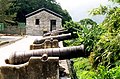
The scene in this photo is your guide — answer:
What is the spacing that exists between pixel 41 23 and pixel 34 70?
32898 millimetres

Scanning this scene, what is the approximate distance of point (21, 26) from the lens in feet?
149

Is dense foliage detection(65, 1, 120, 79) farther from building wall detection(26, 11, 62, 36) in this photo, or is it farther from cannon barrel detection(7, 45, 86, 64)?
building wall detection(26, 11, 62, 36)

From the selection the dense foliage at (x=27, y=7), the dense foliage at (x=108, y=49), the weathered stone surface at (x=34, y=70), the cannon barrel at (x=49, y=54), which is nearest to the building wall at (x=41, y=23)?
the dense foliage at (x=27, y=7)

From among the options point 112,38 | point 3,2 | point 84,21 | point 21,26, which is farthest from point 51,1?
point 112,38

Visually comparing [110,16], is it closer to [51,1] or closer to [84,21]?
[84,21]

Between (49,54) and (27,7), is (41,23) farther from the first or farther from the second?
(49,54)

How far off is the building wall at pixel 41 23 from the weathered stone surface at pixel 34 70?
31.8 meters

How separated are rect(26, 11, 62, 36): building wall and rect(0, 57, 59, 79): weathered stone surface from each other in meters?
31.8

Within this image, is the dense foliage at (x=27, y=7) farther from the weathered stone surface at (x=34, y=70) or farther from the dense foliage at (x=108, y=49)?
the dense foliage at (x=108, y=49)

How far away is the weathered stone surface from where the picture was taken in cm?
928

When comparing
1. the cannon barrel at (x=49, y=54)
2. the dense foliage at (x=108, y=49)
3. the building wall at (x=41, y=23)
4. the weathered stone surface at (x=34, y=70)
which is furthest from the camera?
the building wall at (x=41, y=23)

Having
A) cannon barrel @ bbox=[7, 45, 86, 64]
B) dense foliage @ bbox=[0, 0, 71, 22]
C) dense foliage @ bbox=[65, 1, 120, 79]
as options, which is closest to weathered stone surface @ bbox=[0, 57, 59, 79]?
cannon barrel @ bbox=[7, 45, 86, 64]

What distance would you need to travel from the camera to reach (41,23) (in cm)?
4216

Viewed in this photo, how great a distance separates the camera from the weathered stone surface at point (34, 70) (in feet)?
30.5
